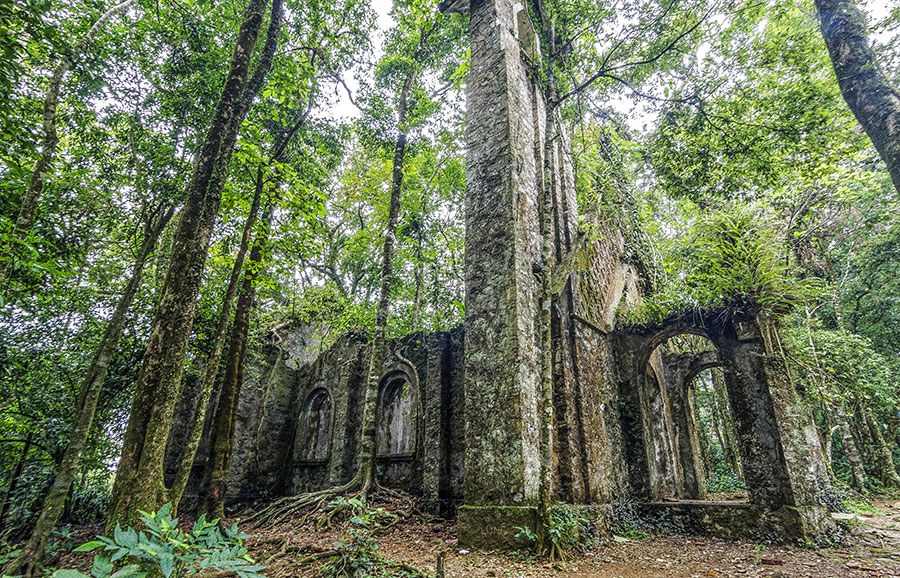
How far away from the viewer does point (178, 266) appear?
464 cm

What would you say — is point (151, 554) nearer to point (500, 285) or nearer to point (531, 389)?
point (531, 389)

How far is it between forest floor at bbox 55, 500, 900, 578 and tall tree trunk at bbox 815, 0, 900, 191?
5.04 metres

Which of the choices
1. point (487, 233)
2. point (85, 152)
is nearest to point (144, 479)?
point (487, 233)

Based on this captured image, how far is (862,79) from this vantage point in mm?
4602

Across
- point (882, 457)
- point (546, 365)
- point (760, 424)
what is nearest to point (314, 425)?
point (546, 365)

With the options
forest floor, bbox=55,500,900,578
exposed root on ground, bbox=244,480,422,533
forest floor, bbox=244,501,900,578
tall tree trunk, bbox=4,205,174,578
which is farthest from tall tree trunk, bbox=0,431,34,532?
forest floor, bbox=244,501,900,578

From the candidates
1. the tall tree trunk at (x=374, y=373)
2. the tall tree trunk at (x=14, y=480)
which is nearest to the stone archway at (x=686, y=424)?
the tall tree trunk at (x=374, y=373)

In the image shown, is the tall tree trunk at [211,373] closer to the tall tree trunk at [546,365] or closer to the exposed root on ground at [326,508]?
the exposed root on ground at [326,508]

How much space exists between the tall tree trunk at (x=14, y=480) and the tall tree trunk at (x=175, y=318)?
6.11 meters

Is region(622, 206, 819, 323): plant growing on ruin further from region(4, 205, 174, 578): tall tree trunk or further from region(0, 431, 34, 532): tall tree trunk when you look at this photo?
region(0, 431, 34, 532): tall tree trunk

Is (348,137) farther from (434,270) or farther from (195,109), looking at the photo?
(434,270)

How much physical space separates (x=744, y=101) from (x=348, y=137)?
8961 millimetres

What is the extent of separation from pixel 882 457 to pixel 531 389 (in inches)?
638

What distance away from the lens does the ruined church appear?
6.11 meters
